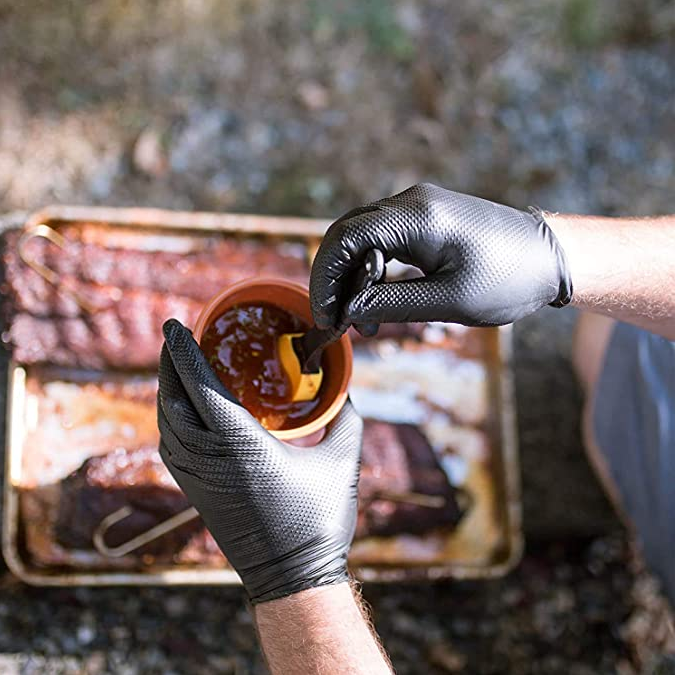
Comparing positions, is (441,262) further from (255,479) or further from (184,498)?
(184,498)

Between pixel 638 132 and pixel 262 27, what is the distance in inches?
88.3

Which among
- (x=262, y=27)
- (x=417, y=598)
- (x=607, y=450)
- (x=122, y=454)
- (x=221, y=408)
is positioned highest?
(x=262, y=27)

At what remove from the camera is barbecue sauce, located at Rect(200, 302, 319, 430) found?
2.52 metres

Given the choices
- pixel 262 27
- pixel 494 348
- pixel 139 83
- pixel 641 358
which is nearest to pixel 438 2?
pixel 262 27

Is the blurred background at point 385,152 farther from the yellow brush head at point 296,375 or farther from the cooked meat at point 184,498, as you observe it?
the yellow brush head at point 296,375

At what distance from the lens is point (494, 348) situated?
354cm

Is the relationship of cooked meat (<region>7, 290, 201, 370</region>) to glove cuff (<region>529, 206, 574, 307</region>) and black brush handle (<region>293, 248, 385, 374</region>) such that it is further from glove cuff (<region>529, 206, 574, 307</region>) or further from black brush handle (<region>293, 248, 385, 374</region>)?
glove cuff (<region>529, 206, 574, 307</region>)

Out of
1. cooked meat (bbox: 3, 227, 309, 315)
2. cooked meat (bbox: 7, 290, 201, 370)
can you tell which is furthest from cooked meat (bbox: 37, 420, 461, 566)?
cooked meat (bbox: 3, 227, 309, 315)

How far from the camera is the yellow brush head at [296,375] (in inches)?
98.7

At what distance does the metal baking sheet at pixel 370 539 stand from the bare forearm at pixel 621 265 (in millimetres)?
918

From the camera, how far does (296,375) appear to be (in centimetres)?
251

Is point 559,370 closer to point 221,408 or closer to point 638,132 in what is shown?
point 638,132

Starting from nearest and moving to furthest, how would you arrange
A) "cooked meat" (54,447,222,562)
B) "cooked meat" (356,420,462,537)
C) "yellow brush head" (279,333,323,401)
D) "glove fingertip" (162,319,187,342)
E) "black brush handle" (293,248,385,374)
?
"black brush handle" (293,248,385,374), "glove fingertip" (162,319,187,342), "yellow brush head" (279,333,323,401), "cooked meat" (54,447,222,562), "cooked meat" (356,420,462,537)

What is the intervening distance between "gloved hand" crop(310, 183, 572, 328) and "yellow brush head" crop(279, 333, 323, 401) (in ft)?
0.82
